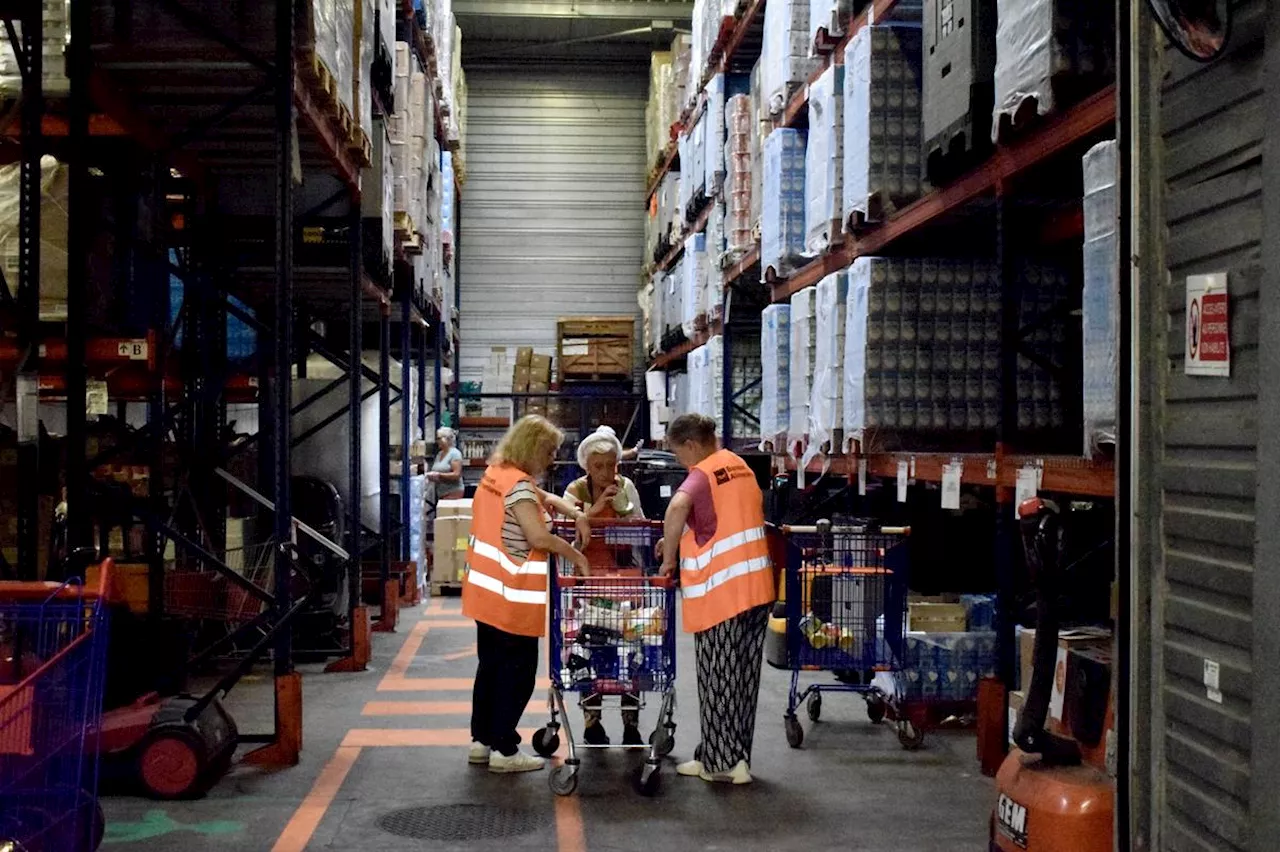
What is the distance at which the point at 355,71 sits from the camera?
26.8 ft

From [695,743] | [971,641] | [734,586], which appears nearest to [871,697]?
[971,641]

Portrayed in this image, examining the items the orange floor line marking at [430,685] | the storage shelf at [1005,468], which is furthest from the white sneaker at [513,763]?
the storage shelf at [1005,468]

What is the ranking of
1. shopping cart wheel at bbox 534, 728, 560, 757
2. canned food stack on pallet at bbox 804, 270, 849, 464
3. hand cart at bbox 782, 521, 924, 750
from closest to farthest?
shopping cart wheel at bbox 534, 728, 560, 757 < hand cart at bbox 782, 521, 924, 750 < canned food stack on pallet at bbox 804, 270, 849, 464

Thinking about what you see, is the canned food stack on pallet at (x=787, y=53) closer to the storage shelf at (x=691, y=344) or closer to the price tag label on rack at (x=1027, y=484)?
the storage shelf at (x=691, y=344)

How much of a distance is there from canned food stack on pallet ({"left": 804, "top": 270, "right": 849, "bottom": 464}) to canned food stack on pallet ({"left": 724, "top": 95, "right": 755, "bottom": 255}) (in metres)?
4.17

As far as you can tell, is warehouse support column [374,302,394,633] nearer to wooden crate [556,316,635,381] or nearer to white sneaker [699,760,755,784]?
white sneaker [699,760,755,784]

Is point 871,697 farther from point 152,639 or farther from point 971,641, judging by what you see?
point 152,639

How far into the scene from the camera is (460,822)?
5504 millimetres

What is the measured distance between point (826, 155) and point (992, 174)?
215cm

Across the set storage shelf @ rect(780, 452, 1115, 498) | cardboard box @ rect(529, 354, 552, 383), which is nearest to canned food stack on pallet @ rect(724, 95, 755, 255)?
storage shelf @ rect(780, 452, 1115, 498)

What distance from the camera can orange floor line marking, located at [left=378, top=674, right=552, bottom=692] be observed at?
8711mm

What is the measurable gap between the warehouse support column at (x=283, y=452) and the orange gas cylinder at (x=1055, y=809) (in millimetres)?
3764

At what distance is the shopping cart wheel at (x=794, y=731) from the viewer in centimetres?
684

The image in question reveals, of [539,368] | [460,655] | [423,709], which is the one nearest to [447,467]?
[539,368]
